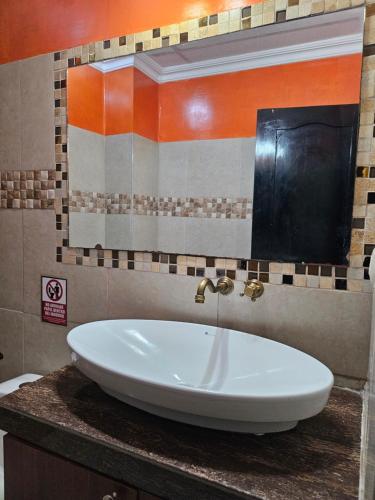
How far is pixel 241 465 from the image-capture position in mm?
623

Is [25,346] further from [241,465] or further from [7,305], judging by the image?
[241,465]

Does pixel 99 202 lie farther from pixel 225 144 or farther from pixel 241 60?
pixel 241 60

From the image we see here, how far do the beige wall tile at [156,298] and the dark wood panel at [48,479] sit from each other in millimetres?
521

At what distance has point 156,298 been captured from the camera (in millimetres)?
1175

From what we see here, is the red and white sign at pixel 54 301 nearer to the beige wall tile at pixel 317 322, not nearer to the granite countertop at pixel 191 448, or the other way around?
the granite countertop at pixel 191 448

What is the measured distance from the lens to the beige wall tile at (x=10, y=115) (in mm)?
1377

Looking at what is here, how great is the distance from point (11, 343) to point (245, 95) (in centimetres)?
139

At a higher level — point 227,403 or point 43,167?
point 43,167

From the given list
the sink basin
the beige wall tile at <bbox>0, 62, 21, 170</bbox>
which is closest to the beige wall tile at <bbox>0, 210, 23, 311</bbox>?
the beige wall tile at <bbox>0, 62, 21, 170</bbox>

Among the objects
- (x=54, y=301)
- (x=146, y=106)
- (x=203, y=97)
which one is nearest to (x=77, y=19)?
(x=146, y=106)

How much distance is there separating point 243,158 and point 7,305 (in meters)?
1.20

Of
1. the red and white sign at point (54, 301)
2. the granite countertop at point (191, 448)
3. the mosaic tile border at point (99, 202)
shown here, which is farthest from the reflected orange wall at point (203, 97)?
the granite countertop at point (191, 448)

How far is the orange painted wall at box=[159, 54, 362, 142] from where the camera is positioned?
90 centimetres

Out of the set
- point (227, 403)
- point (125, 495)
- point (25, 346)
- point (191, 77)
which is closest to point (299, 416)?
point (227, 403)
